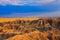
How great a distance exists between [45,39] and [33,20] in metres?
4.90

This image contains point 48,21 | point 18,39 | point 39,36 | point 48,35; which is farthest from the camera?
point 48,21

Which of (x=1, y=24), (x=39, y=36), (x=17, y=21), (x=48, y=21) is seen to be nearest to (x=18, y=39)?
(x=39, y=36)

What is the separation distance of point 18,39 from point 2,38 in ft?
3.26

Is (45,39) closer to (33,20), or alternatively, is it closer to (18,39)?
(18,39)

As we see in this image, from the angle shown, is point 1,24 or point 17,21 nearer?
point 1,24

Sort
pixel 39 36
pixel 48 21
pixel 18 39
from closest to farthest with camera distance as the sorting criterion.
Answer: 1. pixel 18 39
2. pixel 39 36
3. pixel 48 21

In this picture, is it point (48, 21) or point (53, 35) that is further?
point (48, 21)

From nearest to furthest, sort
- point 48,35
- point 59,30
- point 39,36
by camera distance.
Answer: point 39,36
point 48,35
point 59,30

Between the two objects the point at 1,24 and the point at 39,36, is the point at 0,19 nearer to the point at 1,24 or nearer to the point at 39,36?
the point at 1,24

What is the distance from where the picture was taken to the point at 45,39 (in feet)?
43.7

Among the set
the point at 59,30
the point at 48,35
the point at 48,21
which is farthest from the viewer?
the point at 48,21

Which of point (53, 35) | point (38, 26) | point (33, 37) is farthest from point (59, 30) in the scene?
point (33, 37)

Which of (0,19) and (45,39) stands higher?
(0,19)

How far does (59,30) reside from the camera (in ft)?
56.4
